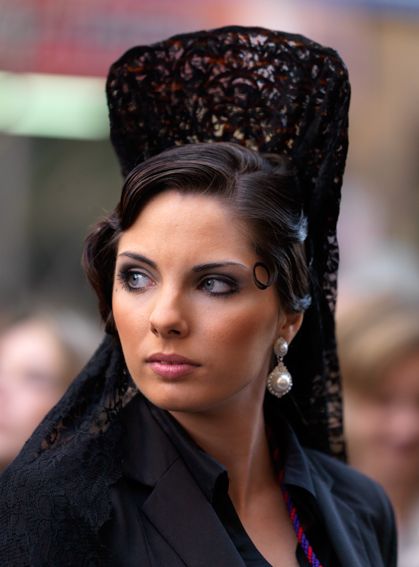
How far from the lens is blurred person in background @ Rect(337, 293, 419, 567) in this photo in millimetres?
3863

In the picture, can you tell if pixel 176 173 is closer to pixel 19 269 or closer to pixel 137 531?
pixel 137 531

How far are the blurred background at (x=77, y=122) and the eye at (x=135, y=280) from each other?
1.82m

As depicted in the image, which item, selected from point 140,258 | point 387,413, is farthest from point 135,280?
point 387,413

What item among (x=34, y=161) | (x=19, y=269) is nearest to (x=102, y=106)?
(x=34, y=161)

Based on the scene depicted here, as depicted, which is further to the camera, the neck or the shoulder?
the shoulder

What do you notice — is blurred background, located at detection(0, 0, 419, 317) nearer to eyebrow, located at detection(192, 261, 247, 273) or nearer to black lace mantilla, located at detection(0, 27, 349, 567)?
black lace mantilla, located at detection(0, 27, 349, 567)

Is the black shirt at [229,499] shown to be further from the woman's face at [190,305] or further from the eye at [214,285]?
the eye at [214,285]

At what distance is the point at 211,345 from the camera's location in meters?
2.18

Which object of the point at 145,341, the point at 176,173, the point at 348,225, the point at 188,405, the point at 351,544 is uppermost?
the point at 348,225

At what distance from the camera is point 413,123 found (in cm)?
523

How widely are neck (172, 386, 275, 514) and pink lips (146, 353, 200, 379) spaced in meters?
0.20

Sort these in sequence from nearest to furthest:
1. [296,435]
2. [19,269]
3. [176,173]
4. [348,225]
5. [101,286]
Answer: [176,173] < [101,286] < [296,435] < [19,269] < [348,225]

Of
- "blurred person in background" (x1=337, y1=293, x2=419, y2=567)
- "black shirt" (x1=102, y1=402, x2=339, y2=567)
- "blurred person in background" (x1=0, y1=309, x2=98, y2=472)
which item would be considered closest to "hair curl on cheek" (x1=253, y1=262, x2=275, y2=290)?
"black shirt" (x1=102, y1=402, x2=339, y2=567)

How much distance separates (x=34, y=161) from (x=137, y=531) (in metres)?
2.58
